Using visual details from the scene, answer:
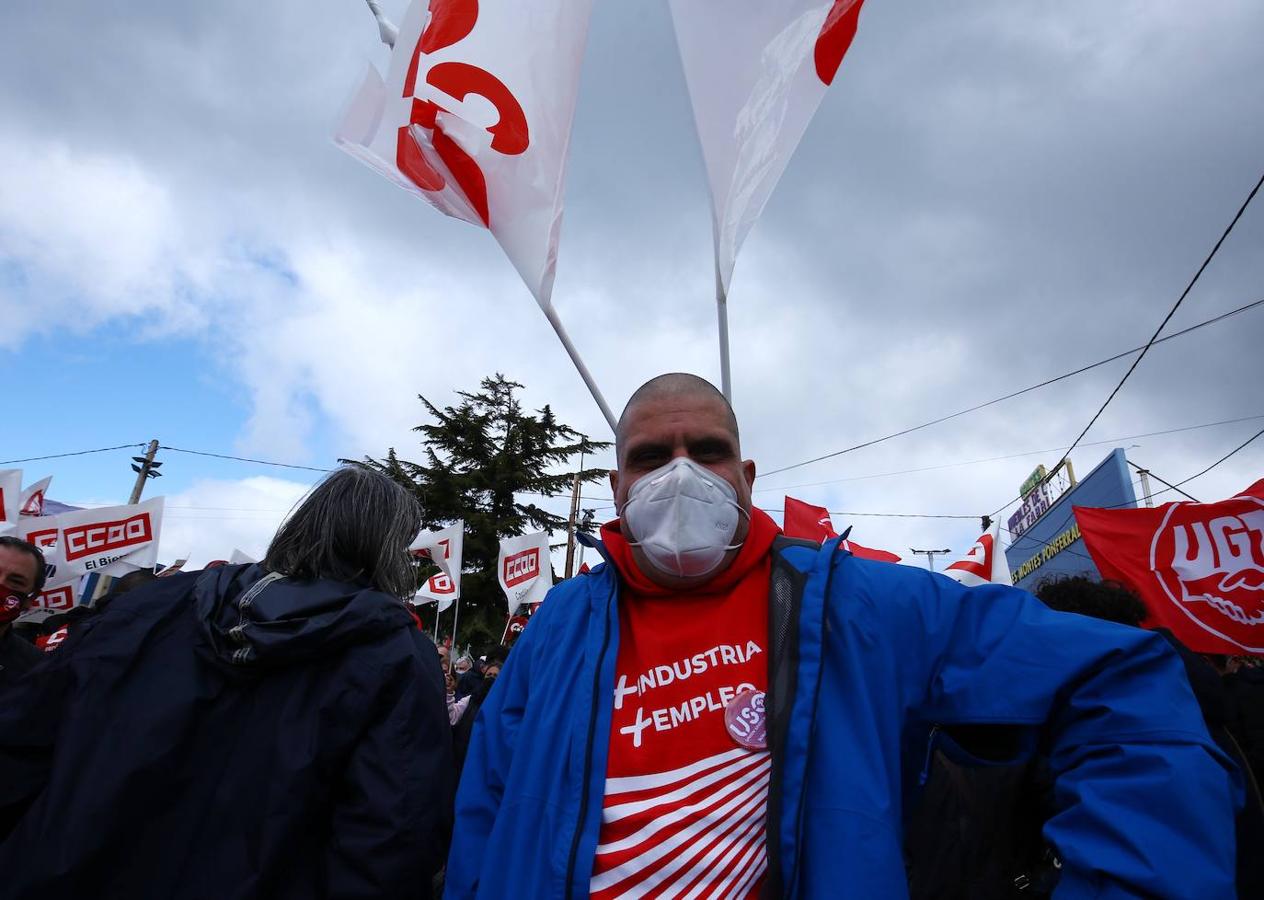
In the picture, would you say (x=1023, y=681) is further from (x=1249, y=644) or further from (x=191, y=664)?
(x=1249, y=644)

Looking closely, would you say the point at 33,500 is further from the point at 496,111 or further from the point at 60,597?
the point at 496,111

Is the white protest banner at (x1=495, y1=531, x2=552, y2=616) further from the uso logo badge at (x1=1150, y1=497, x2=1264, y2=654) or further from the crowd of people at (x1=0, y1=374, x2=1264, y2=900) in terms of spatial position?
the crowd of people at (x1=0, y1=374, x2=1264, y2=900)

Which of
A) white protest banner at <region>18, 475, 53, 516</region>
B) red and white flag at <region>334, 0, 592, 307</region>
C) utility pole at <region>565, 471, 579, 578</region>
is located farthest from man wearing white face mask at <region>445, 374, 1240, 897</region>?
utility pole at <region>565, 471, 579, 578</region>

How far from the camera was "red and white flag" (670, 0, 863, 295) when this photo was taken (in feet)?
9.11

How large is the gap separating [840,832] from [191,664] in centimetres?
150

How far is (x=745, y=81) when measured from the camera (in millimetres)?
2842

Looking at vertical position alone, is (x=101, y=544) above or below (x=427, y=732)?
above

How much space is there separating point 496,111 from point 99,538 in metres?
8.70

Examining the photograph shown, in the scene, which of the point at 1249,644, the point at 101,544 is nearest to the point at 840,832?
the point at 1249,644

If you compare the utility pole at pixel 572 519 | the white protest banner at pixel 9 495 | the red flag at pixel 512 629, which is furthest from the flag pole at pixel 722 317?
the utility pole at pixel 572 519

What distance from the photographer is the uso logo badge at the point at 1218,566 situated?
15.4 ft

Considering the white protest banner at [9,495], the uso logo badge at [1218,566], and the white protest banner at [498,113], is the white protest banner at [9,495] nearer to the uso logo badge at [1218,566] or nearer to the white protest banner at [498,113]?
the white protest banner at [498,113]

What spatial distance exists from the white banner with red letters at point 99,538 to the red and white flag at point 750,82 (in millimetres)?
9144

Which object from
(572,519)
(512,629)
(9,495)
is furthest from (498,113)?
(572,519)
